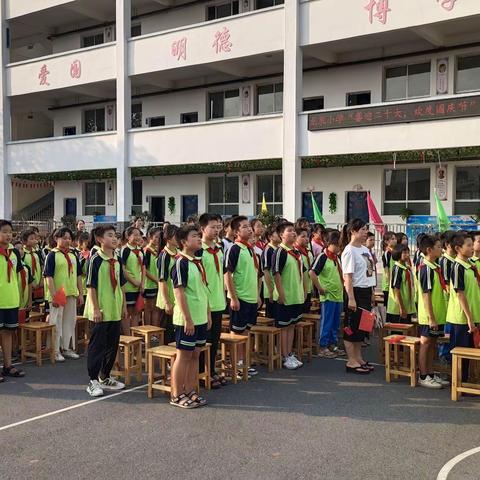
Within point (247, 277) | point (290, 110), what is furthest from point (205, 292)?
point (290, 110)

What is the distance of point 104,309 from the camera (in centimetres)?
673

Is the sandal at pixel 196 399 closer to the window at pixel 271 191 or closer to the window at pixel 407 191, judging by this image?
the window at pixel 407 191

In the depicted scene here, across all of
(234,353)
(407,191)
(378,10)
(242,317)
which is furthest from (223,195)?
(234,353)

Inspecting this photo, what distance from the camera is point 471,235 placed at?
680cm

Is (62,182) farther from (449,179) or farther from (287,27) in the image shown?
(449,179)

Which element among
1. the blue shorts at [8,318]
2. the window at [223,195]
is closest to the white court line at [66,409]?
the blue shorts at [8,318]

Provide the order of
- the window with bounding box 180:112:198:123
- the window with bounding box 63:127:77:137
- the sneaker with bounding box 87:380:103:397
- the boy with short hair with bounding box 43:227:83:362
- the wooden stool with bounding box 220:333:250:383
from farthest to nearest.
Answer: the window with bounding box 63:127:77:137, the window with bounding box 180:112:198:123, the boy with short hair with bounding box 43:227:83:362, the wooden stool with bounding box 220:333:250:383, the sneaker with bounding box 87:380:103:397

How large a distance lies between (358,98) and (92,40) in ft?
42.1

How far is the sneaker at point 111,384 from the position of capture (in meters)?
6.87

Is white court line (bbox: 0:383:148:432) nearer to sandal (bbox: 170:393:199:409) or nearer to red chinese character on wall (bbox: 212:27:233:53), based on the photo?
sandal (bbox: 170:393:199:409)

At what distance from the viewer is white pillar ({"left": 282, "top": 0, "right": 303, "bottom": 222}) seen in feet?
58.4

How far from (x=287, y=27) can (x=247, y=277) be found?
12562mm

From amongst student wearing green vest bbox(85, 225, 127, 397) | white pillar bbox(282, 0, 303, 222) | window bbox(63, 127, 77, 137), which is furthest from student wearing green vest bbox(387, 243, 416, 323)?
window bbox(63, 127, 77, 137)

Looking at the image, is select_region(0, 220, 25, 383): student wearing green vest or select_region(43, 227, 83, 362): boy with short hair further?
select_region(43, 227, 83, 362): boy with short hair
